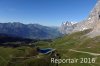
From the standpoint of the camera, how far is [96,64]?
197125mm

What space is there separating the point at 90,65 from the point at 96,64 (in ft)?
17.7

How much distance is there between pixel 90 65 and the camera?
650 feet
